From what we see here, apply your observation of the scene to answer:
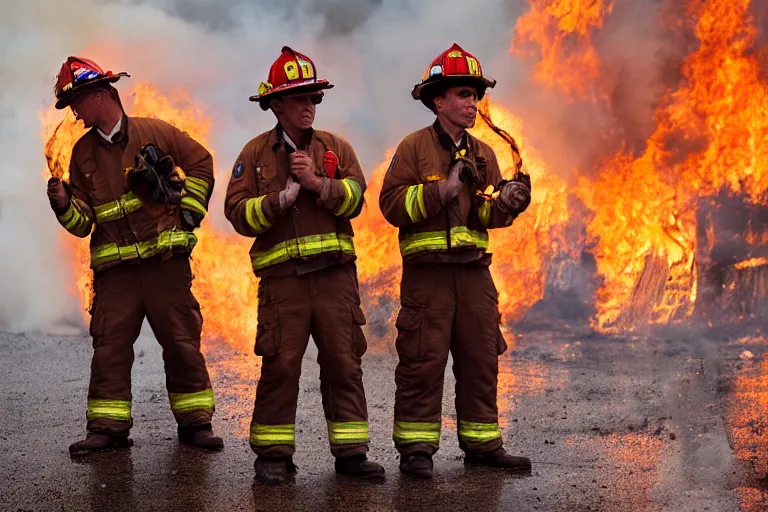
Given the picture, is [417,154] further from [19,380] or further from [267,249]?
[19,380]

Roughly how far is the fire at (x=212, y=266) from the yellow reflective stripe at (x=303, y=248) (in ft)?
14.5

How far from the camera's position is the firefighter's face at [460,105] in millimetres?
5496

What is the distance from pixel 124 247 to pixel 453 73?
7.25 ft

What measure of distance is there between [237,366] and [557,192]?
4915 millimetres

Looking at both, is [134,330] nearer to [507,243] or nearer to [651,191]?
[507,243]

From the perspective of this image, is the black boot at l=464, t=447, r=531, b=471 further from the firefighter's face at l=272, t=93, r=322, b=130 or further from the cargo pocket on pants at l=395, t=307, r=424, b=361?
the firefighter's face at l=272, t=93, r=322, b=130

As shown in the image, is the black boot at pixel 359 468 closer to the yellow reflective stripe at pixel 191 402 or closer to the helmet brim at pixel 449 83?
the yellow reflective stripe at pixel 191 402

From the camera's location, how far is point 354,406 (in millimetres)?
5281

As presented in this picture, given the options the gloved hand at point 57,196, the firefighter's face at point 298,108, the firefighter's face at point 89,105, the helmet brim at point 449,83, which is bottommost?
the gloved hand at point 57,196

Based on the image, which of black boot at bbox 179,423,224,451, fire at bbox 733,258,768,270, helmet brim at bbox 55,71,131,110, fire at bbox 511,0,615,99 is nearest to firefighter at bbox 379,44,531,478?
black boot at bbox 179,423,224,451

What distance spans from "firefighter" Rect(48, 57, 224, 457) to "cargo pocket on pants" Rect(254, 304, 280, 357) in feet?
2.92

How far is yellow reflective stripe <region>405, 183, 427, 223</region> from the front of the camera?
5254mm

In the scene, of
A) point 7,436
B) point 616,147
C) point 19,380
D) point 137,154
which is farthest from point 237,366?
point 616,147

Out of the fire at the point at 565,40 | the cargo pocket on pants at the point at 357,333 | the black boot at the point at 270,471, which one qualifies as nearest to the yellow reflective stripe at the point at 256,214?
the cargo pocket on pants at the point at 357,333
